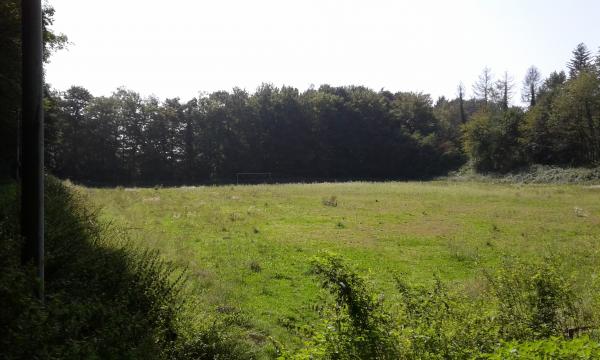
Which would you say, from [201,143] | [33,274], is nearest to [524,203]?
[33,274]

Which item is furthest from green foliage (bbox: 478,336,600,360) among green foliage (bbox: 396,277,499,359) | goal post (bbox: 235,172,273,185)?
goal post (bbox: 235,172,273,185)

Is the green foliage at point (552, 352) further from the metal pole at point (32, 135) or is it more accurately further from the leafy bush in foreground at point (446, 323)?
the metal pole at point (32, 135)

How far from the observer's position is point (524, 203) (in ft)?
107

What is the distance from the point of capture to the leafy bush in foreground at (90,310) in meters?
4.82

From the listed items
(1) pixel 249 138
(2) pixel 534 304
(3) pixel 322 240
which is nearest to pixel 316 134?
(1) pixel 249 138

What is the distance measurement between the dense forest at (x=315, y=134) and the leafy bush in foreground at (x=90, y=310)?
205ft

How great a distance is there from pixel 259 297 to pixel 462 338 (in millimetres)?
6495

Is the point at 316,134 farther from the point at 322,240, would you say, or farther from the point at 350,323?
the point at 350,323

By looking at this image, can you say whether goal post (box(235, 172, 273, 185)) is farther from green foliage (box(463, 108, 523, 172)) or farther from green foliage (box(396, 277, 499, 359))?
green foliage (box(396, 277, 499, 359))

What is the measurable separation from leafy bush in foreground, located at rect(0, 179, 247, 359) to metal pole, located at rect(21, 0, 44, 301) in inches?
13.9

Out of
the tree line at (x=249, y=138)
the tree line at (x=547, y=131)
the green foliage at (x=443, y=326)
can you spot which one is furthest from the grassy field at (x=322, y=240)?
the tree line at (x=249, y=138)

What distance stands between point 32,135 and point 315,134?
3263 inches

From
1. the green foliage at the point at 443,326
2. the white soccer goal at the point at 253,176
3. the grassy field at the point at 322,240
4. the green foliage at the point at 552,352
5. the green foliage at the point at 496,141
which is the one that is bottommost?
the grassy field at the point at 322,240

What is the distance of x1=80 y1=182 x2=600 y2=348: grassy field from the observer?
37.5 ft
